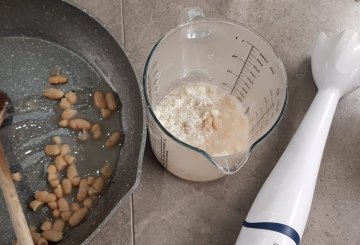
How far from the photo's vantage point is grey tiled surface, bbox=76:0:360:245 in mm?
525

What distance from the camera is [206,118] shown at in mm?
510

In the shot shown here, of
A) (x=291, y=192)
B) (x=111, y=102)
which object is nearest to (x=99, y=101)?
(x=111, y=102)

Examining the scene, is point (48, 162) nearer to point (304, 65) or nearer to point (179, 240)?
point (179, 240)

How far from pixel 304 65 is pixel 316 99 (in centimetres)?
8

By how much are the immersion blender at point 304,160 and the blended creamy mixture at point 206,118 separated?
6 centimetres

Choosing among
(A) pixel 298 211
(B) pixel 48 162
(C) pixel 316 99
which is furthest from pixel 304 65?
(B) pixel 48 162

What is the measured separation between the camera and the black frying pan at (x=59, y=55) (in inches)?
20.9

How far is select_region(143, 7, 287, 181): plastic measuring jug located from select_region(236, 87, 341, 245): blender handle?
0.17 ft

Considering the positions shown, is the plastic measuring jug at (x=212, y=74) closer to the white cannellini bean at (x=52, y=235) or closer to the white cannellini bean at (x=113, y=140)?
the white cannellini bean at (x=113, y=140)

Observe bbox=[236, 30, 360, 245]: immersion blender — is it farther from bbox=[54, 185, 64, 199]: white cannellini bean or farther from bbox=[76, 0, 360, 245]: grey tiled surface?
bbox=[54, 185, 64, 199]: white cannellini bean

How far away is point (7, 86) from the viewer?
0.56 m

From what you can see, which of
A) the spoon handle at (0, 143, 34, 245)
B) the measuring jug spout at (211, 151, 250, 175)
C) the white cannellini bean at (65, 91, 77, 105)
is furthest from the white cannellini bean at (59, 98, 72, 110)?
the measuring jug spout at (211, 151, 250, 175)

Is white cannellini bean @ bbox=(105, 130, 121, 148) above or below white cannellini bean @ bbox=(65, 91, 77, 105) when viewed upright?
below

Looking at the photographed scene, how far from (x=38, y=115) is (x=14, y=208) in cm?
14
